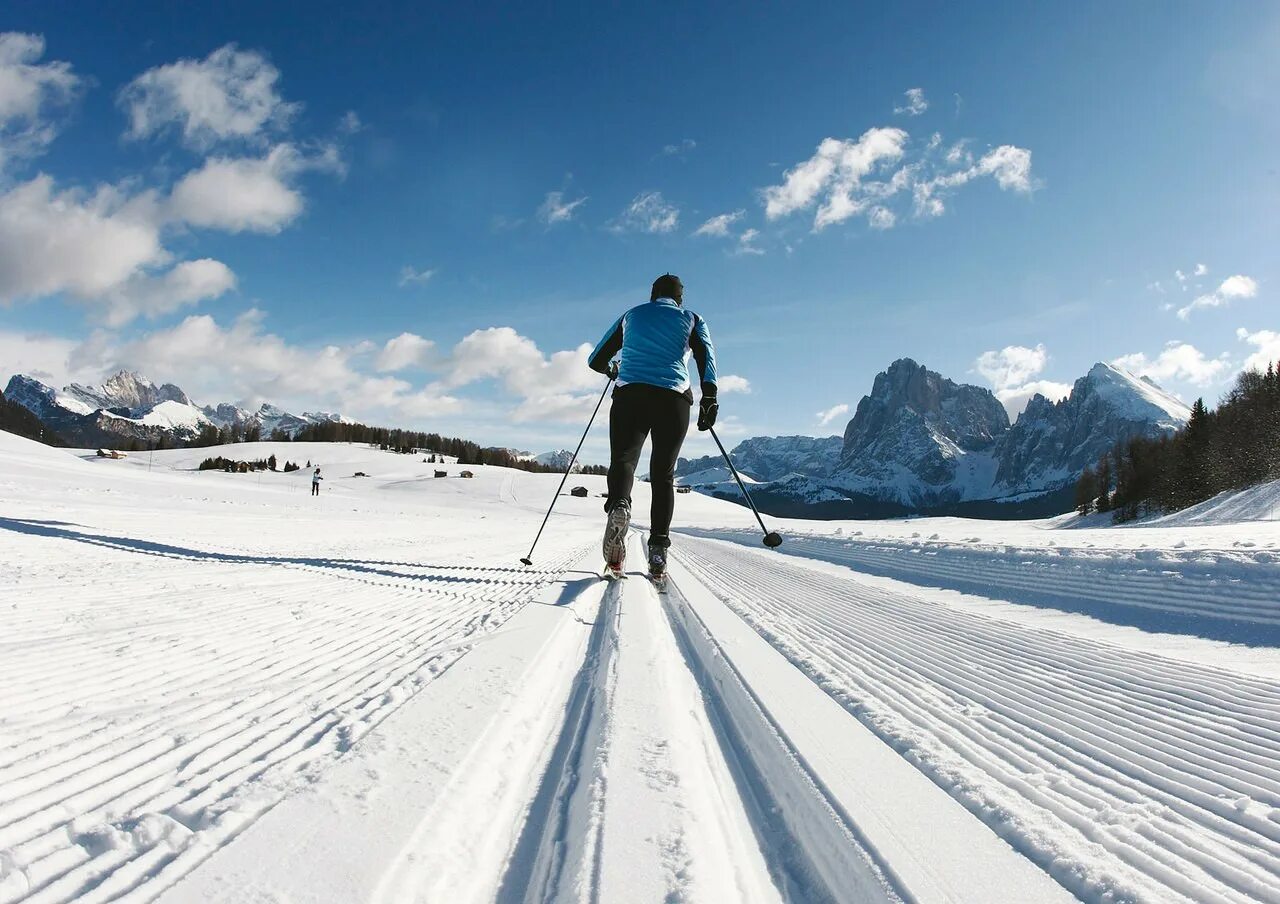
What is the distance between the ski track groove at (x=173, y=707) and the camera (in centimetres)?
96

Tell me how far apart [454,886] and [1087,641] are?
3455 millimetres

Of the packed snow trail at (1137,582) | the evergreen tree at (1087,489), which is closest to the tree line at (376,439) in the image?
the evergreen tree at (1087,489)

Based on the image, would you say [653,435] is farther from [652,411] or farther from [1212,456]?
[1212,456]

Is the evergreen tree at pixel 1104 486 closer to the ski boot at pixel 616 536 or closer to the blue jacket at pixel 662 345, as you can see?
the blue jacket at pixel 662 345

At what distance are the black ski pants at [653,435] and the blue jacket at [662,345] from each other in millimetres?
101

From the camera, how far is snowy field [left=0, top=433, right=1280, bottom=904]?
37.7 inches

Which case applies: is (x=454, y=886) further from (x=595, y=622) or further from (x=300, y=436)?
(x=300, y=436)

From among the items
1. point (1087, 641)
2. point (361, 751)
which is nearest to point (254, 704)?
point (361, 751)

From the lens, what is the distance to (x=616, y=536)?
4.85m

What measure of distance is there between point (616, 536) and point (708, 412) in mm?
1327

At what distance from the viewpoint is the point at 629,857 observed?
997 mm

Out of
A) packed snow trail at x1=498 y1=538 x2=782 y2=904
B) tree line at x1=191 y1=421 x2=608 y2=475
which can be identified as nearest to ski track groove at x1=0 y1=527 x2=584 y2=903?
packed snow trail at x1=498 y1=538 x2=782 y2=904

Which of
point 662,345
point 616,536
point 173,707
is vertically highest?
point 662,345

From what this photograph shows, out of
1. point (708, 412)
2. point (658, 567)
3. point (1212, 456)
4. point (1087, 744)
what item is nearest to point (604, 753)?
point (1087, 744)
